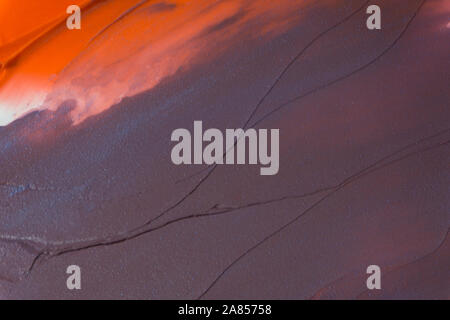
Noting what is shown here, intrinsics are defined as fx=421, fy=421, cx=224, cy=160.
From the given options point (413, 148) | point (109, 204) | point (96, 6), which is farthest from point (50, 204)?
point (413, 148)

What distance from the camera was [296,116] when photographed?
2.76 ft

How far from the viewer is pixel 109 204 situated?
800 mm

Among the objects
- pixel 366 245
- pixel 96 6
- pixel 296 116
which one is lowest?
pixel 366 245

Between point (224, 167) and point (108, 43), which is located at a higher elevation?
point (108, 43)

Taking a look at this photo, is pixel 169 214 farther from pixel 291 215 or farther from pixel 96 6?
pixel 96 6

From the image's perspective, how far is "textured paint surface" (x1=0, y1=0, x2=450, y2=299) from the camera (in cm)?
80

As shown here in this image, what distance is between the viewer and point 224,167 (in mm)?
823

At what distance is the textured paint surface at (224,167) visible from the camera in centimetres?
80
